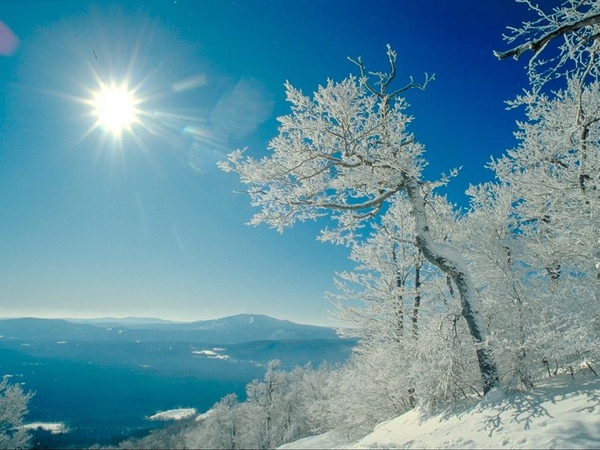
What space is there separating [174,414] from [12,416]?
469ft

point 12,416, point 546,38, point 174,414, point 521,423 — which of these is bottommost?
point 174,414

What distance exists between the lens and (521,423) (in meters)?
4.61

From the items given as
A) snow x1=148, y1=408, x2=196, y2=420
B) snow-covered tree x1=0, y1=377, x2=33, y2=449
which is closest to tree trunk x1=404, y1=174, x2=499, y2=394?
snow-covered tree x1=0, y1=377, x2=33, y2=449

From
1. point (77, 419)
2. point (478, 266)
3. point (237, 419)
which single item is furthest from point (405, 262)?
point (77, 419)

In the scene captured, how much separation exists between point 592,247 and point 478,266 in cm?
287

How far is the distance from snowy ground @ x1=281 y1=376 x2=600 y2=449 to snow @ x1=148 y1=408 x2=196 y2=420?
157 m

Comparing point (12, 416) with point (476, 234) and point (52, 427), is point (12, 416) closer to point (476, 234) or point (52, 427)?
point (476, 234)

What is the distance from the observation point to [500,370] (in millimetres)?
6465

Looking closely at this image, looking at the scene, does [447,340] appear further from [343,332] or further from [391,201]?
[391,201]

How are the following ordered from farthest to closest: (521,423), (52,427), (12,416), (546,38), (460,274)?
(52,427) < (12,416) < (460,274) < (521,423) < (546,38)

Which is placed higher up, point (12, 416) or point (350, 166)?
point (350, 166)

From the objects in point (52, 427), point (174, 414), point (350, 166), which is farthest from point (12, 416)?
point (52, 427)

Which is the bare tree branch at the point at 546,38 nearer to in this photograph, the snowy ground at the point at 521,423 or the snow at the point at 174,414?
the snowy ground at the point at 521,423

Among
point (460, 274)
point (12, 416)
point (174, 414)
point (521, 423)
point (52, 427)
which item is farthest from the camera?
point (174, 414)
